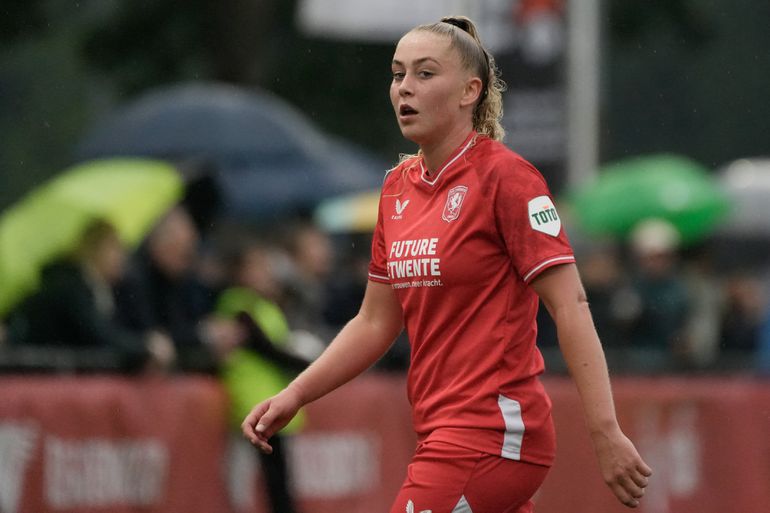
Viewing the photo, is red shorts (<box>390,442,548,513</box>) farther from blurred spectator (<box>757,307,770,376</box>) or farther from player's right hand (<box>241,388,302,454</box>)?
blurred spectator (<box>757,307,770,376</box>)

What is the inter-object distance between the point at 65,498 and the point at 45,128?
35028mm

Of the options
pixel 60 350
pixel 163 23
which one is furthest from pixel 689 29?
pixel 60 350

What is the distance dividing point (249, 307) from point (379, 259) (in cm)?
447

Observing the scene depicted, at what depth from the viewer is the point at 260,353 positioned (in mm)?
10172

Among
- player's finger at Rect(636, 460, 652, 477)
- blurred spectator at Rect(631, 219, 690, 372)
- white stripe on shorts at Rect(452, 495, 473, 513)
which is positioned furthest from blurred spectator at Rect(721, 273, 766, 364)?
player's finger at Rect(636, 460, 652, 477)

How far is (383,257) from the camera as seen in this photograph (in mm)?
5738

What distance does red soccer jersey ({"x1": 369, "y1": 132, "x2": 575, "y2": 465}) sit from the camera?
17.3ft

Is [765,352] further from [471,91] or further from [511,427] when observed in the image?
[511,427]

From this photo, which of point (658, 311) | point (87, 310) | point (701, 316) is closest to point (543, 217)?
point (87, 310)

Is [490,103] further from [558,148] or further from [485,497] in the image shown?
[558,148]

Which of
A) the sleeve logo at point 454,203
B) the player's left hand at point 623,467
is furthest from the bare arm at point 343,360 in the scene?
the player's left hand at point 623,467

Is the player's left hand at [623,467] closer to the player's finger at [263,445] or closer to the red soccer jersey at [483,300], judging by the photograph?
the red soccer jersey at [483,300]

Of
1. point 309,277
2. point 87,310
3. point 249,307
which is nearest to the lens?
point 87,310

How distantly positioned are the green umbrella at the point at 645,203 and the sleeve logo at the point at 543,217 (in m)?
12.4
